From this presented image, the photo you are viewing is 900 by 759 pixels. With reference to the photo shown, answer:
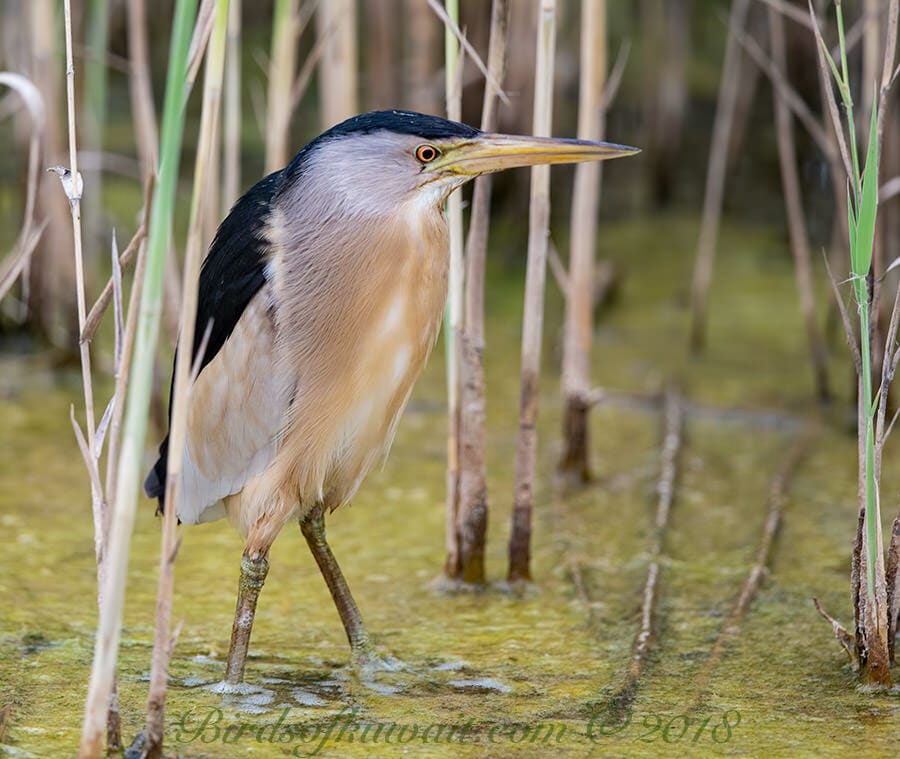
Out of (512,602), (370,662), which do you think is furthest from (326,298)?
(512,602)

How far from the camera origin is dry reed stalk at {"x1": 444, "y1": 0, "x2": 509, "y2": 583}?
8.83 ft

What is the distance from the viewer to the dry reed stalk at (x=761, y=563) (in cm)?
242

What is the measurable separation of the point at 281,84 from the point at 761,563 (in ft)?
5.07

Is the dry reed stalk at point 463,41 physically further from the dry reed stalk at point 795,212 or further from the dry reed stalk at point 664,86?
the dry reed stalk at point 664,86

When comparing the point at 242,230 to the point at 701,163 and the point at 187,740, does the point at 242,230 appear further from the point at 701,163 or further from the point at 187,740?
the point at 701,163

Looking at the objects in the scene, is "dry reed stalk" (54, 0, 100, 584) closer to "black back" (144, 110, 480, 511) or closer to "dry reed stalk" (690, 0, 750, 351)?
"black back" (144, 110, 480, 511)

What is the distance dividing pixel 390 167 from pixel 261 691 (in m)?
0.91

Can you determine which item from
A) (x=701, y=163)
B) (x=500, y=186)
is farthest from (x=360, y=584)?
(x=701, y=163)

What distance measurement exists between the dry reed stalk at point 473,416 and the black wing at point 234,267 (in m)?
0.45

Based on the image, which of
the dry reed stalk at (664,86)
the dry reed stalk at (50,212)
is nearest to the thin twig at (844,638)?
the dry reed stalk at (50,212)

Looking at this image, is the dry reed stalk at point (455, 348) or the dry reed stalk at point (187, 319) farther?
the dry reed stalk at point (455, 348)

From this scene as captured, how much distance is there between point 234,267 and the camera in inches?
91.3

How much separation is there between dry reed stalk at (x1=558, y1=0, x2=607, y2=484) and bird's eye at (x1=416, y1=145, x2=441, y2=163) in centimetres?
64

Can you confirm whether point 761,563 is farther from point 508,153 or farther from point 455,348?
point 508,153
